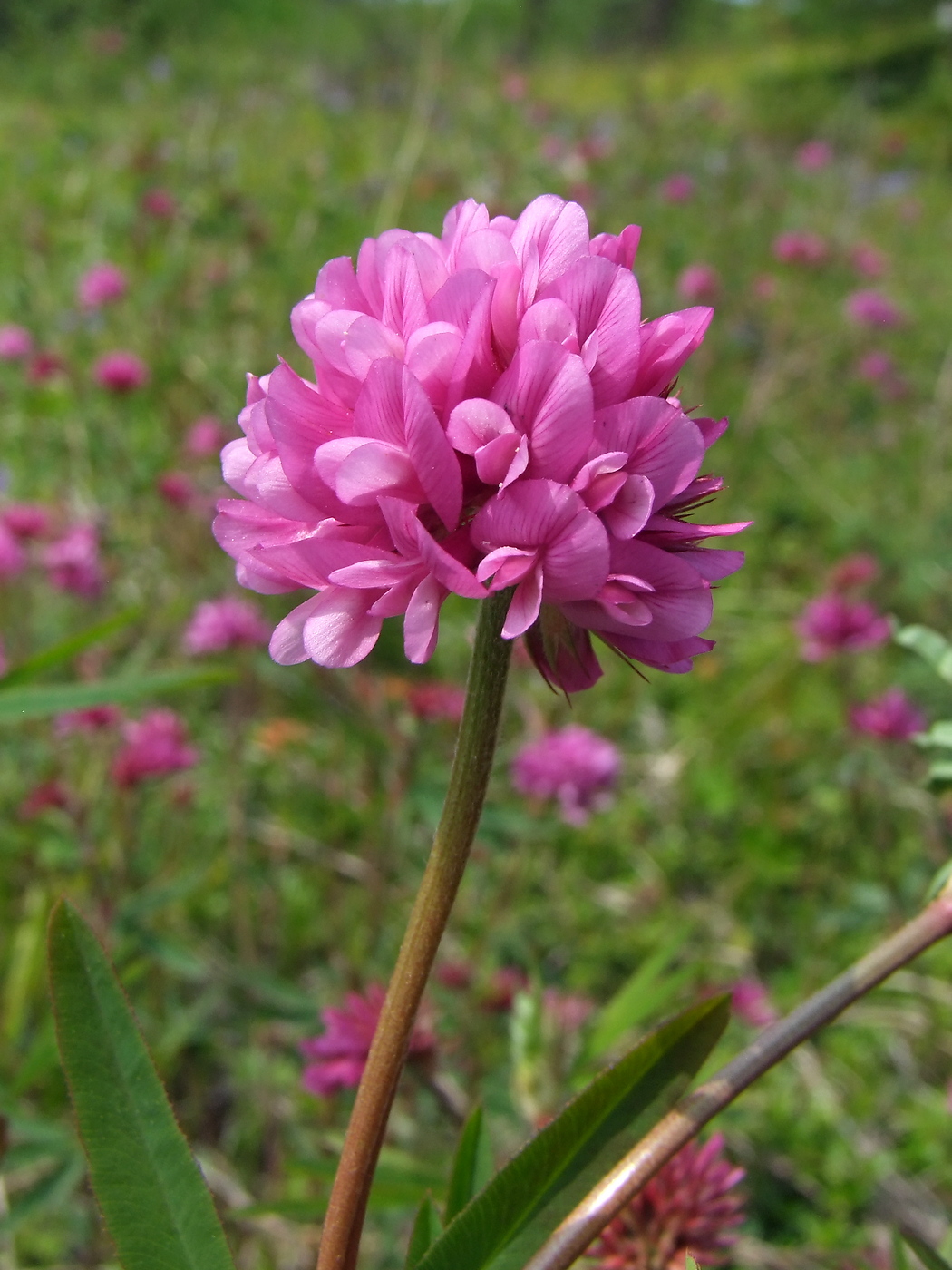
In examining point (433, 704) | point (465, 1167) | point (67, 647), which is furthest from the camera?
point (433, 704)

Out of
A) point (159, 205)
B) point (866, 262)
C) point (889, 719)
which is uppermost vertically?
point (866, 262)

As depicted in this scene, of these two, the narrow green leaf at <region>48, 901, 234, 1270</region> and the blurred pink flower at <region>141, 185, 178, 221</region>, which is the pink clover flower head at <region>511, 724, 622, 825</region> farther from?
the blurred pink flower at <region>141, 185, 178, 221</region>

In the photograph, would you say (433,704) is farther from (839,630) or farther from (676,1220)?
(676,1220)

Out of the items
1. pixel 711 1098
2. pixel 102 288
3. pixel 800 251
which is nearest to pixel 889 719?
pixel 711 1098

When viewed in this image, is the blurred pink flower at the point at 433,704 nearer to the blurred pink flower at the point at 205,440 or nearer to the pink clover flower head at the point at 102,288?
the blurred pink flower at the point at 205,440

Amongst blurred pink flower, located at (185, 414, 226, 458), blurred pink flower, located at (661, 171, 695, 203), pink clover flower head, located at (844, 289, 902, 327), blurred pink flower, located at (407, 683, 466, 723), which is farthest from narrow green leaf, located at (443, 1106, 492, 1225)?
blurred pink flower, located at (661, 171, 695, 203)

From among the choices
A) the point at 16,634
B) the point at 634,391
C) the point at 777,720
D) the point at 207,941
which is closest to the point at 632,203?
the point at 777,720
